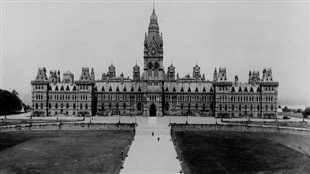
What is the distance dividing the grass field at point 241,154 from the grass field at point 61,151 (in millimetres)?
8440

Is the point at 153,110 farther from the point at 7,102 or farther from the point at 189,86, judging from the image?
the point at 7,102

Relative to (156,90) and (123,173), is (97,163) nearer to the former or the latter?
(123,173)

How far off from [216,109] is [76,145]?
55.5 metres

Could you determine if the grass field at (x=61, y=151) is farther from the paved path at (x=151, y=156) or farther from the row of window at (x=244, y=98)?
the row of window at (x=244, y=98)

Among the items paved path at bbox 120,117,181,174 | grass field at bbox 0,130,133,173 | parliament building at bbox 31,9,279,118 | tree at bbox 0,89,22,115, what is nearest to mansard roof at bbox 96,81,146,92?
parliament building at bbox 31,9,279,118

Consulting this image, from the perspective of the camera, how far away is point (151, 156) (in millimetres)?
34406

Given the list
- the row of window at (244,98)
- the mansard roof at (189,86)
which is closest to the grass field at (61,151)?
the mansard roof at (189,86)

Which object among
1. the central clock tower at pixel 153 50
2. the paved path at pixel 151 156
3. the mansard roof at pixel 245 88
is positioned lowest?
the paved path at pixel 151 156

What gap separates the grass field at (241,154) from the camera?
2928 cm

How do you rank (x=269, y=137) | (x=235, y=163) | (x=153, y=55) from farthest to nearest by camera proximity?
(x=153, y=55), (x=269, y=137), (x=235, y=163)

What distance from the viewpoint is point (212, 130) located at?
57094 millimetres

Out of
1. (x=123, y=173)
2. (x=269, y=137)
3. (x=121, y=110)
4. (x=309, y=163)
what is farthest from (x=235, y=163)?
(x=121, y=110)

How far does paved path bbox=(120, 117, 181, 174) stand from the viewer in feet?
95.1

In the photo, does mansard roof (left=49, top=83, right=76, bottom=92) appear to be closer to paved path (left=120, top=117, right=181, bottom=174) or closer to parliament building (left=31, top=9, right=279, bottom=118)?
parliament building (left=31, top=9, right=279, bottom=118)
